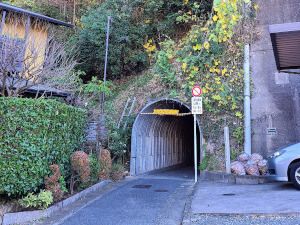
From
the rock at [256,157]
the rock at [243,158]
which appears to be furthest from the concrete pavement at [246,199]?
the rock at [243,158]

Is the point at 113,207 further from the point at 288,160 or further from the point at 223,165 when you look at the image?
the point at 223,165

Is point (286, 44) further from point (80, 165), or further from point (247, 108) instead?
point (80, 165)

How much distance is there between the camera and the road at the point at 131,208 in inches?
270

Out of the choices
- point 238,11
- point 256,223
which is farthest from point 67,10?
point 256,223

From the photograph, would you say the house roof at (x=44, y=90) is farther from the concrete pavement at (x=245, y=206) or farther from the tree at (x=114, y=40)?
the concrete pavement at (x=245, y=206)

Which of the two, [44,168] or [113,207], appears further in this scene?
[113,207]

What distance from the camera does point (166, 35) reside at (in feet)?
61.1

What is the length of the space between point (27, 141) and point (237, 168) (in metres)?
7.26

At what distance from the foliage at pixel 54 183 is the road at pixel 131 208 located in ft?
1.30

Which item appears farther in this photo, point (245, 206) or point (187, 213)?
point (245, 206)

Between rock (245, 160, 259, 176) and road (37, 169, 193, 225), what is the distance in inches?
82.3

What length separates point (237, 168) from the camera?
1180 centimetres

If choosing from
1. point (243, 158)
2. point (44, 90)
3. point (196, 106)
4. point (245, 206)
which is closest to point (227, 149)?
point (243, 158)

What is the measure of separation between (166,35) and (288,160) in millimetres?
11243
